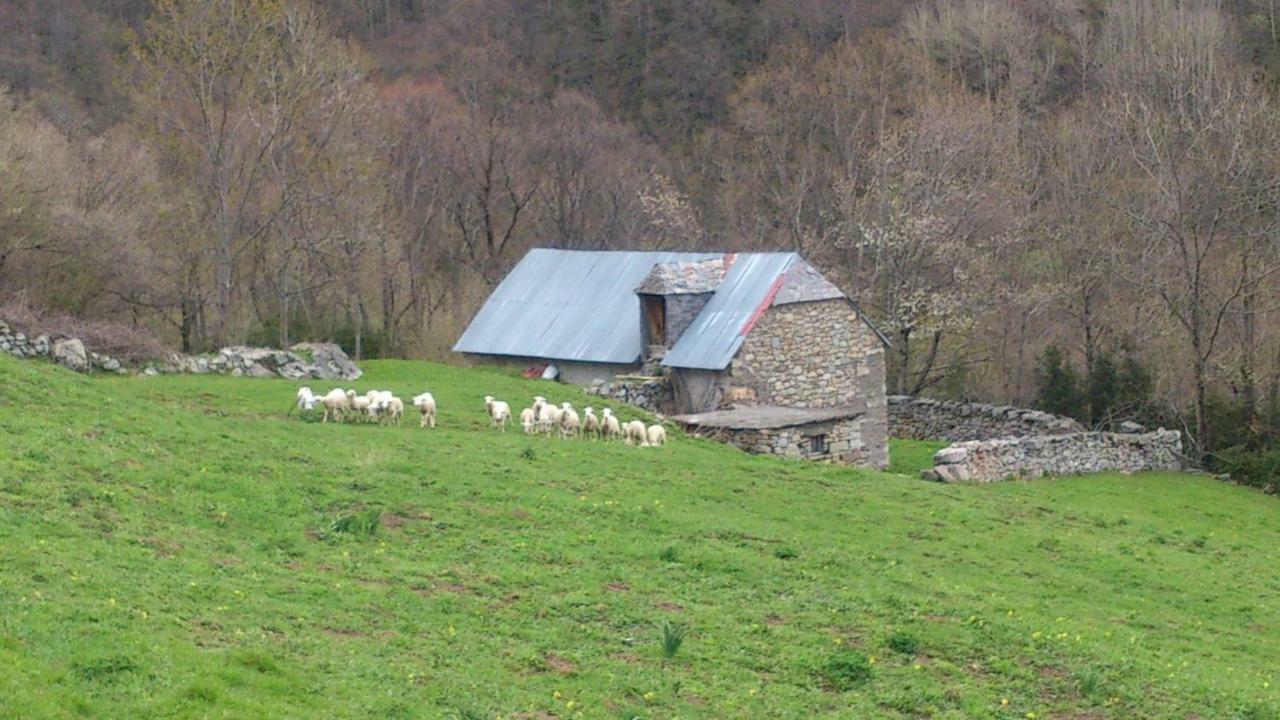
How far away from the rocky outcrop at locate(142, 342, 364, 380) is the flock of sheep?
26.0 ft

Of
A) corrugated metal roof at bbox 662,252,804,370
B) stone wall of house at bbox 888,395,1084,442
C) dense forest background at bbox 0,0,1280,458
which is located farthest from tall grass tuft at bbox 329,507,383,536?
stone wall of house at bbox 888,395,1084,442

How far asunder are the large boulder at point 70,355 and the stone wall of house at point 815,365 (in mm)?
14868

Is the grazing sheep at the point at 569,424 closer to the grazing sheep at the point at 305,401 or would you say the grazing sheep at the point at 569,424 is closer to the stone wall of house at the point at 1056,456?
the grazing sheep at the point at 305,401

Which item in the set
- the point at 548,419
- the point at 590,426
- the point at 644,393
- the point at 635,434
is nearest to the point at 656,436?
the point at 635,434

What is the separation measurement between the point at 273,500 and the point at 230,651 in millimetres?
6726

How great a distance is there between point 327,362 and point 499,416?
476 inches

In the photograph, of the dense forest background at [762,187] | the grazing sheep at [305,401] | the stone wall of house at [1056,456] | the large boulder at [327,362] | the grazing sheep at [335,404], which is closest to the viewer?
the grazing sheep at [335,404]

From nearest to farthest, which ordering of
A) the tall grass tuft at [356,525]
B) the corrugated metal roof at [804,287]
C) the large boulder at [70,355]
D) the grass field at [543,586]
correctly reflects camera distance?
the grass field at [543,586]
the tall grass tuft at [356,525]
the large boulder at [70,355]
the corrugated metal roof at [804,287]

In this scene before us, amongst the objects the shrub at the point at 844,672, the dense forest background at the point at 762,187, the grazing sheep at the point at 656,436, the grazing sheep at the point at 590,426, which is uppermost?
the dense forest background at the point at 762,187

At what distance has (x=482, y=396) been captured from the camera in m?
40.0

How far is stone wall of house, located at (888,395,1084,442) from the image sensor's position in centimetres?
4597

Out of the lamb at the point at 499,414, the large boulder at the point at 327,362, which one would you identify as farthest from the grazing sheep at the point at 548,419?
the large boulder at the point at 327,362

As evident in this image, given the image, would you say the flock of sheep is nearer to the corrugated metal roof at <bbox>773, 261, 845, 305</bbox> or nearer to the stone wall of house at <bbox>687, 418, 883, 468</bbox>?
the stone wall of house at <bbox>687, 418, 883, 468</bbox>

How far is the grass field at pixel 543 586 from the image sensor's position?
15.9 m
